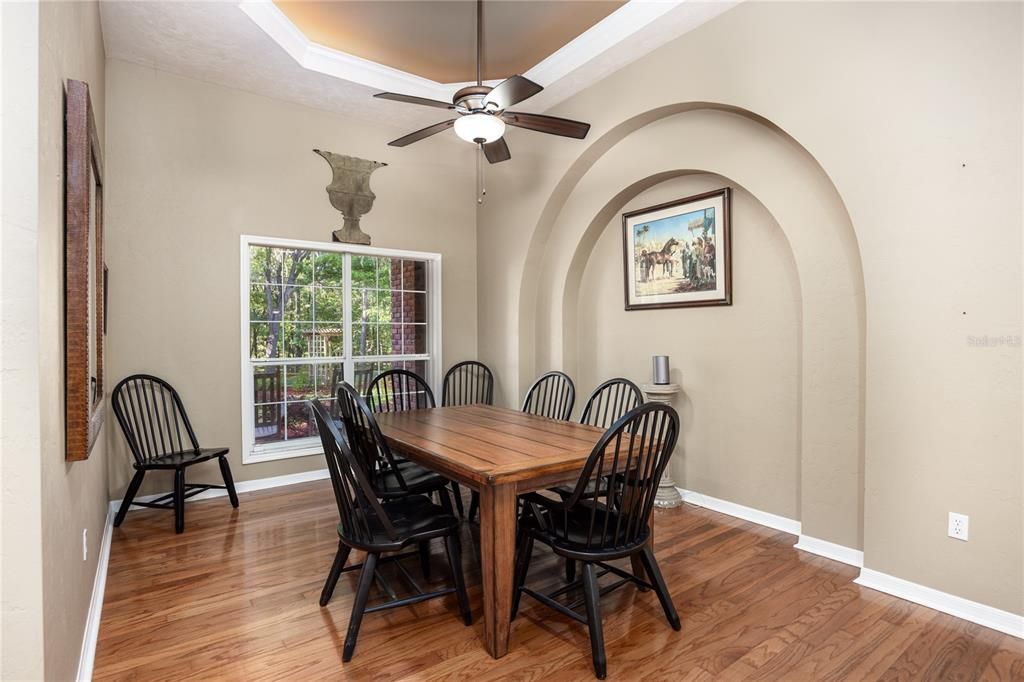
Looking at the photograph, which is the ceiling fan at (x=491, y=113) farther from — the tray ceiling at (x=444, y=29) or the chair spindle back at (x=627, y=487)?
the chair spindle back at (x=627, y=487)

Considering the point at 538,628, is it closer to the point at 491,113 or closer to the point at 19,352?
the point at 19,352

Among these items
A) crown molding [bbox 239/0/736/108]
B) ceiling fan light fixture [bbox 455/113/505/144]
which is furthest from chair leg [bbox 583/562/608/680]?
crown molding [bbox 239/0/736/108]

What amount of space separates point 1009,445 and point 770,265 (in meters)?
1.61

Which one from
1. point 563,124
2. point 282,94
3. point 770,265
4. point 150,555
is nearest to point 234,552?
point 150,555

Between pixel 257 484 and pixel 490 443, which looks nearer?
pixel 490 443

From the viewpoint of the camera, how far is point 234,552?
123 inches

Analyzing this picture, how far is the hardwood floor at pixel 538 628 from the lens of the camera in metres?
2.03

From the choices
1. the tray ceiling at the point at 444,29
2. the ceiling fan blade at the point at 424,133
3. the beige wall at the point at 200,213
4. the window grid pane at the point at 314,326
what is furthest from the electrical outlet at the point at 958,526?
the beige wall at the point at 200,213

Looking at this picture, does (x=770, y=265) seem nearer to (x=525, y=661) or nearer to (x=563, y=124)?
(x=563, y=124)

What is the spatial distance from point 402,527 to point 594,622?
0.85m

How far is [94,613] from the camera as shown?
91.4 inches

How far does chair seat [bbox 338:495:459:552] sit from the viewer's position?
7.06 ft

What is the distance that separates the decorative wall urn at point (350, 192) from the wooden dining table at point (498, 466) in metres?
2.42

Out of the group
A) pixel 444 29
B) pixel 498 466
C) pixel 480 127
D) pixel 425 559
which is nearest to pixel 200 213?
pixel 444 29
